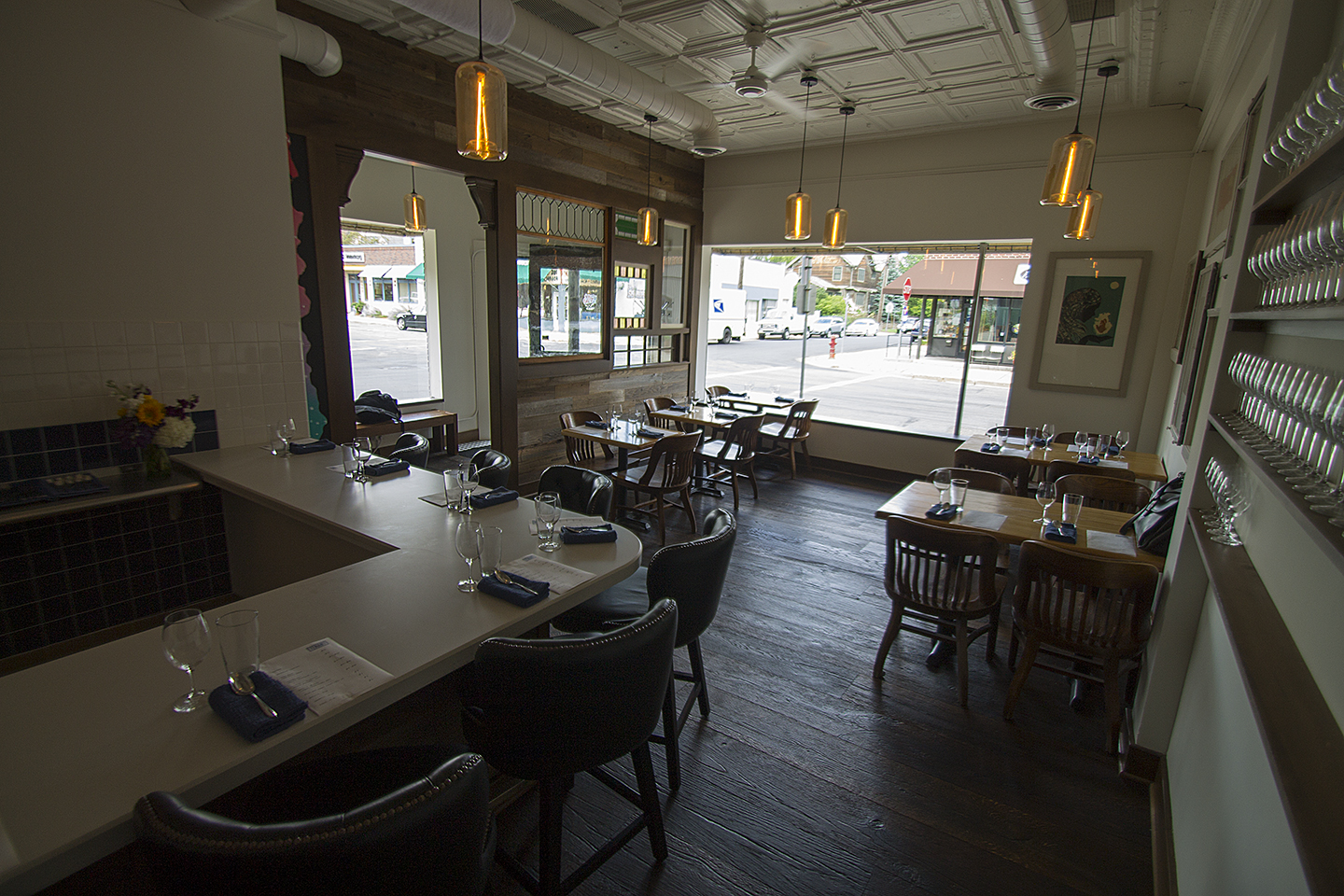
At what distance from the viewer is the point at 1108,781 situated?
7.89 feet

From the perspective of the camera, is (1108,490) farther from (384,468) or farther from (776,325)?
(776,325)

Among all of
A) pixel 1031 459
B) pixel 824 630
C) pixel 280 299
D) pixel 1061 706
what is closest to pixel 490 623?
pixel 824 630

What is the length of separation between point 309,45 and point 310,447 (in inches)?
92.9

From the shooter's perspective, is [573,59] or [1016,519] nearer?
[1016,519]

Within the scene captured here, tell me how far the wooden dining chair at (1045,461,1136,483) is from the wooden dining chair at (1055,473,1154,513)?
1.62 ft

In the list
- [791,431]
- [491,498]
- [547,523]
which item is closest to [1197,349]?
[791,431]

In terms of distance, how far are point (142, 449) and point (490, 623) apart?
8.36 feet

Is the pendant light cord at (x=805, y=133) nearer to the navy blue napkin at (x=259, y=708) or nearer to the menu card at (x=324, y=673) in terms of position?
the menu card at (x=324, y=673)

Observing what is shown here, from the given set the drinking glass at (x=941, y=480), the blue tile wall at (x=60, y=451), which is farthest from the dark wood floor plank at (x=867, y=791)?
the blue tile wall at (x=60, y=451)

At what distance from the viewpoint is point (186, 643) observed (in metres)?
1.30

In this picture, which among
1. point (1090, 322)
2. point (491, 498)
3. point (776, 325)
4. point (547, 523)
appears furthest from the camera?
point (776, 325)

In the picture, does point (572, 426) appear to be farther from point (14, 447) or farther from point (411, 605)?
point (411, 605)

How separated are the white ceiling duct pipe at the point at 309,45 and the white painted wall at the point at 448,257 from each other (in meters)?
3.07

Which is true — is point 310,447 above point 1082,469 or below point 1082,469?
above
